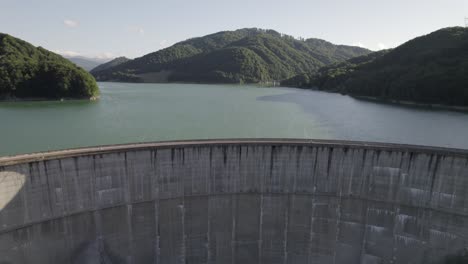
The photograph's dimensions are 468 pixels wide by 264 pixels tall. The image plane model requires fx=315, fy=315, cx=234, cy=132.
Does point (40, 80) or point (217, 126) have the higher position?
point (40, 80)

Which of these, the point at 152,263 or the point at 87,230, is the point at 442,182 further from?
the point at 87,230

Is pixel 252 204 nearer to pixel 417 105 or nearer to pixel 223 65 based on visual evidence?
pixel 417 105

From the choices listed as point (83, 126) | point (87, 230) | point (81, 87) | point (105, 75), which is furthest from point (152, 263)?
point (105, 75)

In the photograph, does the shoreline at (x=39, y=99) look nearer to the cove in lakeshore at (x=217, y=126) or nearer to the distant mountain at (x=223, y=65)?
the cove in lakeshore at (x=217, y=126)

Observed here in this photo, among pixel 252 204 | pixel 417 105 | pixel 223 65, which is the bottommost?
pixel 252 204

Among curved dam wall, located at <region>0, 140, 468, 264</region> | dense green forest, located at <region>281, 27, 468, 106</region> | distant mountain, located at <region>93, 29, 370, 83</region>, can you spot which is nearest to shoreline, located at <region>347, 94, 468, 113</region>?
dense green forest, located at <region>281, 27, 468, 106</region>

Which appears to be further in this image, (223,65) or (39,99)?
(223,65)

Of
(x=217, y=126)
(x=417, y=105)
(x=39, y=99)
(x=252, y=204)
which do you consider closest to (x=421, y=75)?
(x=417, y=105)
